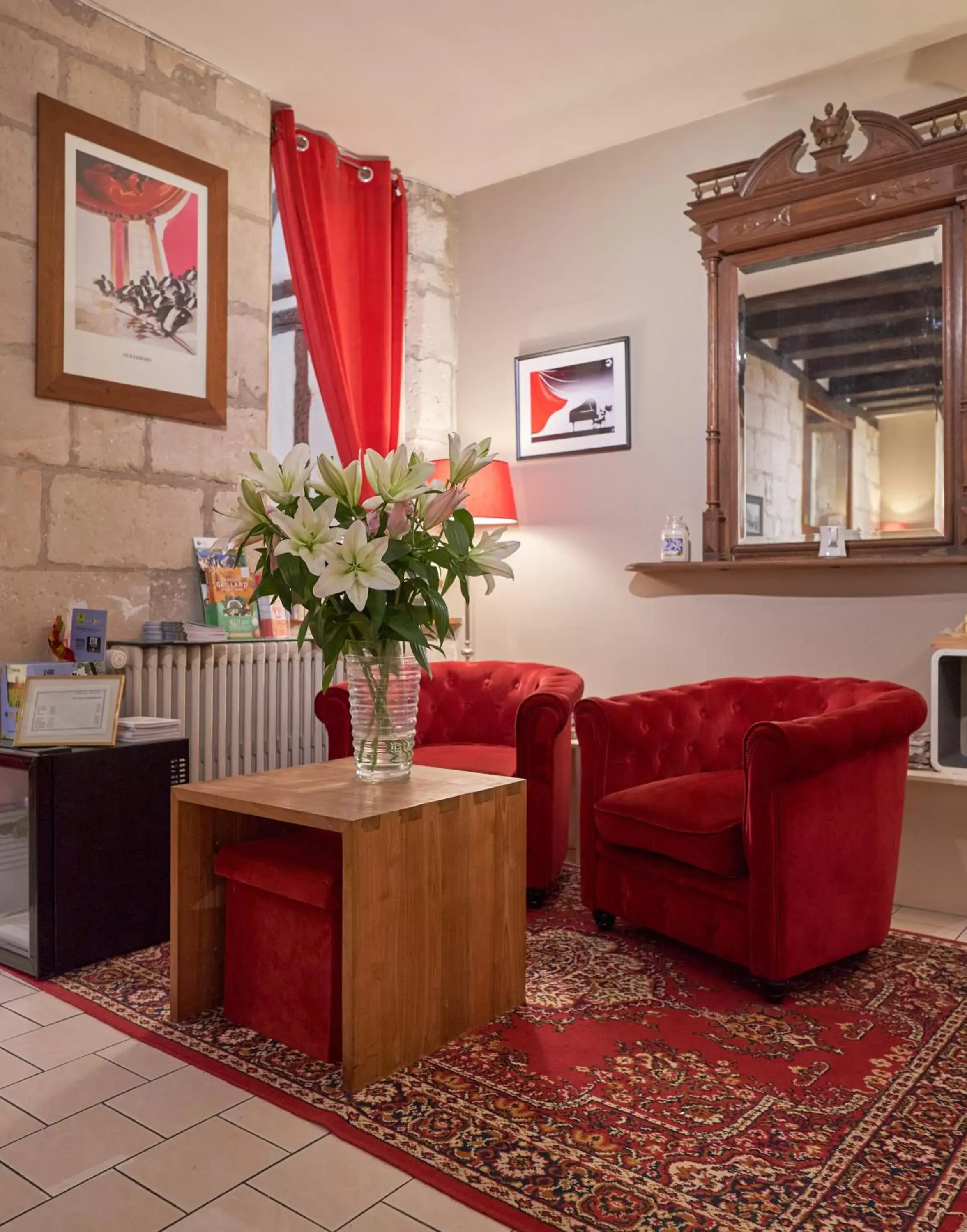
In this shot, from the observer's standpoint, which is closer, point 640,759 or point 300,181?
point 640,759

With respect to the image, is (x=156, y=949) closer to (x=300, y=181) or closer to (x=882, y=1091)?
(x=882, y=1091)

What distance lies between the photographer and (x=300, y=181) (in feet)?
14.1

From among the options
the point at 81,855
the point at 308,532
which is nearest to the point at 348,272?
the point at 308,532

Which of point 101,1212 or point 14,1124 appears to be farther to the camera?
point 14,1124

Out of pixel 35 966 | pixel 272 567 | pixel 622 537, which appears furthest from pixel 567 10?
pixel 35 966

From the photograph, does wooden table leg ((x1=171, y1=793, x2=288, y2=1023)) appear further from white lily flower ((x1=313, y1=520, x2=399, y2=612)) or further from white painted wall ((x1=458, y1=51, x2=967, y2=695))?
white painted wall ((x1=458, y1=51, x2=967, y2=695))

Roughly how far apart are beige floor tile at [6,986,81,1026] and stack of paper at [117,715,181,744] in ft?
2.52

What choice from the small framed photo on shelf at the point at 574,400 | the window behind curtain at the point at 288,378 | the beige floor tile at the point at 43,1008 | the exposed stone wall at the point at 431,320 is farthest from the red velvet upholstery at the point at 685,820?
the exposed stone wall at the point at 431,320

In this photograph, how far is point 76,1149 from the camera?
188 centimetres

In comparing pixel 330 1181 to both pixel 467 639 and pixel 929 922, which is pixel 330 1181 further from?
pixel 467 639

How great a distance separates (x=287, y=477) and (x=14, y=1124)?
4.83ft

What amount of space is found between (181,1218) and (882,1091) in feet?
4.78

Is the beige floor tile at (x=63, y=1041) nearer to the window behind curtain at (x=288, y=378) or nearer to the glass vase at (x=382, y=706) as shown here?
the glass vase at (x=382, y=706)

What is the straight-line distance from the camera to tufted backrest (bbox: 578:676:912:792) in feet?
10.7
